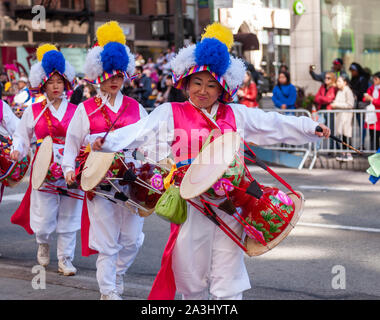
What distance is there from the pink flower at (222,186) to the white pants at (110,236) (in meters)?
1.62

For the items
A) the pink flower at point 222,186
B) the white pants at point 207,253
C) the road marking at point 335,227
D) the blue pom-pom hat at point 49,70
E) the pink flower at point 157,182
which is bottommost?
the road marking at point 335,227

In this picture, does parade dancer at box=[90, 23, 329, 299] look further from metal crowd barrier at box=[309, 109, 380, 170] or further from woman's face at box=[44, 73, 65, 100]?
metal crowd barrier at box=[309, 109, 380, 170]

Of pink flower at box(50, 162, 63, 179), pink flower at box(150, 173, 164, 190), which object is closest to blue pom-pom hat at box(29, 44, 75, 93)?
pink flower at box(50, 162, 63, 179)

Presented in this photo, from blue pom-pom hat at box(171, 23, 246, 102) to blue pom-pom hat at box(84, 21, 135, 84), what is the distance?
1136mm

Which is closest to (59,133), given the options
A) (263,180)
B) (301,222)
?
(301,222)

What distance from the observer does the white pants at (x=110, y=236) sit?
17.3 feet

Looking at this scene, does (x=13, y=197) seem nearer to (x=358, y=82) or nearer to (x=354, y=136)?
(x=354, y=136)

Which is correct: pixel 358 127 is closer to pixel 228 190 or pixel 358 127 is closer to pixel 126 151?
pixel 126 151

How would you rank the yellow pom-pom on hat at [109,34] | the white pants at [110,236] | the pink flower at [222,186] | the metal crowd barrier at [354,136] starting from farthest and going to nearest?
the metal crowd barrier at [354,136] < the yellow pom-pom on hat at [109,34] < the white pants at [110,236] < the pink flower at [222,186]

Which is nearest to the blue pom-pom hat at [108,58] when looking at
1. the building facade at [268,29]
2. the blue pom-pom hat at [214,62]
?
the blue pom-pom hat at [214,62]

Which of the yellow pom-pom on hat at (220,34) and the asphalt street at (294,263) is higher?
the yellow pom-pom on hat at (220,34)

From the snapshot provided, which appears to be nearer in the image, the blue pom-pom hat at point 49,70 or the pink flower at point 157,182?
the pink flower at point 157,182

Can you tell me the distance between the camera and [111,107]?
550cm

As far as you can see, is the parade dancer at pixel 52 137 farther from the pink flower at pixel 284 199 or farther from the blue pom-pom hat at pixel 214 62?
the pink flower at pixel 284 199
